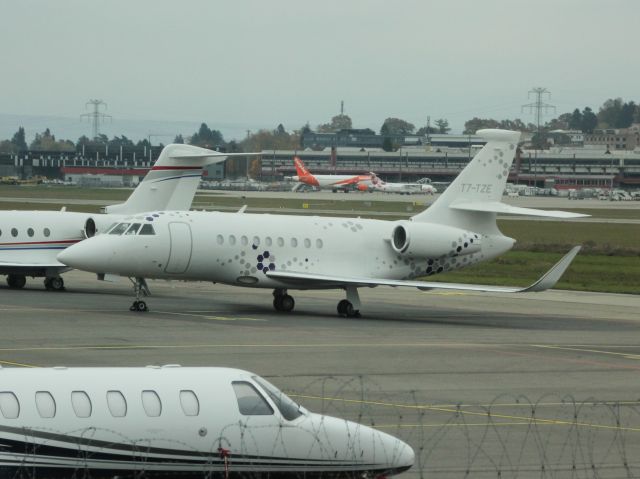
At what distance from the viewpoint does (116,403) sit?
41.7ft

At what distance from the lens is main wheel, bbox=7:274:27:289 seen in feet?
135

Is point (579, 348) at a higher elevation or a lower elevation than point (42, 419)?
lower

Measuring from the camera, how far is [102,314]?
108 feet

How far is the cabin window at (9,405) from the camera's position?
12.2 meters

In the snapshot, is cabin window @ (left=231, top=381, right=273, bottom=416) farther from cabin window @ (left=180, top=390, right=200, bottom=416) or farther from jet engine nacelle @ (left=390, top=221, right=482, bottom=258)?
jet engine nacelle @ (left=390, top=221, right=482, bottom=258)

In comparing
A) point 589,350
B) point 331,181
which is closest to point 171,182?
point 589,350

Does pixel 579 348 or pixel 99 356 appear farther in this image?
pixel 579 348

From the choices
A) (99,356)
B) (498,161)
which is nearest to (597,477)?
(99,356)

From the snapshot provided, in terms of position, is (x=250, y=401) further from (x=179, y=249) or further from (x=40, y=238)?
(x=40, y=238)

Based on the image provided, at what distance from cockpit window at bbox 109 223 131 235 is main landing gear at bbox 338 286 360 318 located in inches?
254

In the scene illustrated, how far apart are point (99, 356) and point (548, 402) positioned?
9136mm

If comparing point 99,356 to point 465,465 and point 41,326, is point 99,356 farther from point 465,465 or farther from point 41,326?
point 465,465

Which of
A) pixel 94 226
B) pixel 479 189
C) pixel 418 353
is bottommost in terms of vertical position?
pixel 418 353

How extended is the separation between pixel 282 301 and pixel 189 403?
22619mm
